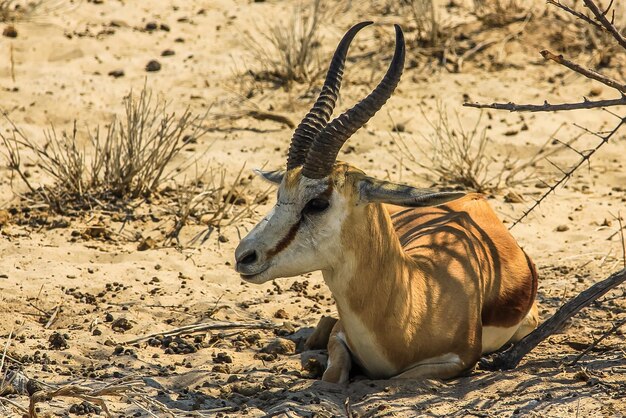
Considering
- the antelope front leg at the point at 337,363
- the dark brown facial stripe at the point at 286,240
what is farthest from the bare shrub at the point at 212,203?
the dark brown facial stripe at the point at 286,240

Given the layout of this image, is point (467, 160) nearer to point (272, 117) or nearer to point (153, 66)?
point (272, 117)

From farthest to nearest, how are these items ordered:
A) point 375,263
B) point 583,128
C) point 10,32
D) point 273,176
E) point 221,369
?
1. point 10,32
2. point 273,176
3. point 221,369
4. point 375,263
5. point 583,128

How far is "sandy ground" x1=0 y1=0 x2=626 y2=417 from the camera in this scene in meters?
6.13

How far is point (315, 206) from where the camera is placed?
5.95m

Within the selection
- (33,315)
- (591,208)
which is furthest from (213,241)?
(591,208)

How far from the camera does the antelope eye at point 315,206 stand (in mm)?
5938

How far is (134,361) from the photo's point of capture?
6.61 meters

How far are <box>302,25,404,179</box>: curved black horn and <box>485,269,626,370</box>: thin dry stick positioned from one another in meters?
1.53

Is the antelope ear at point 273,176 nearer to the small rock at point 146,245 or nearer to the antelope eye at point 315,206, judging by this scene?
the antelope eye at point 315,206

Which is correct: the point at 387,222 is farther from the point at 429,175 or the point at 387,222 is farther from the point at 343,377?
the point at 429,175

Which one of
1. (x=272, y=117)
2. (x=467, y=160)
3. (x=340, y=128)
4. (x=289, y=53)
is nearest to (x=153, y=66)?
(x=289, y=53)

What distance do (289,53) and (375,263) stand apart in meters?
5.75

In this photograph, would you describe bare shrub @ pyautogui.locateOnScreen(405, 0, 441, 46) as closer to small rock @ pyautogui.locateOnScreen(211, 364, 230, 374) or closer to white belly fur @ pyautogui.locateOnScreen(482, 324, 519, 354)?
white belly fur @ pyautogui.locateOnScreen(482, 324, 519, 354)

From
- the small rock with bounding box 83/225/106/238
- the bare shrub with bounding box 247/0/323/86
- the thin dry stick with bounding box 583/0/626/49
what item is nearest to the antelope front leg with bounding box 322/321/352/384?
the thin dry stick with bounding box 583/0/626/49
